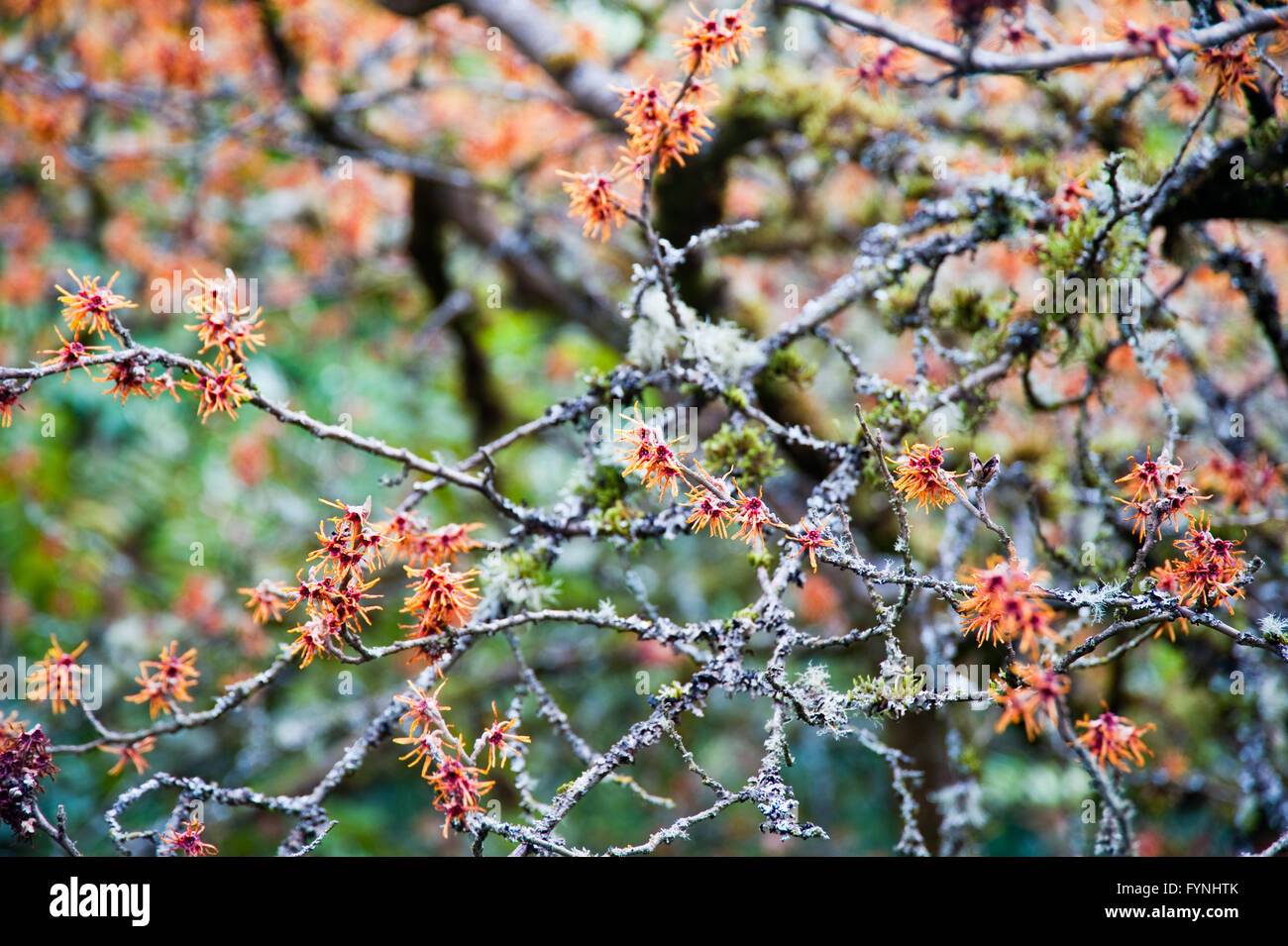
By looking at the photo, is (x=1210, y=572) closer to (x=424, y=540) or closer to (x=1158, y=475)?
(x=1158, y=475)

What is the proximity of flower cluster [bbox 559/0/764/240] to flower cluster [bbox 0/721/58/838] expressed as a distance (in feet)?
3.91

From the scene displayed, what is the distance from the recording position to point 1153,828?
11.7 ft

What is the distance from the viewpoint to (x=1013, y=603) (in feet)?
3.23

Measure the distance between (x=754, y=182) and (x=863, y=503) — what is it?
75.4 inches

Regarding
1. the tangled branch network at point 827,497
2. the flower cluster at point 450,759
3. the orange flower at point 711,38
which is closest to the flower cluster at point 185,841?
the tangled branch network at point 827,497

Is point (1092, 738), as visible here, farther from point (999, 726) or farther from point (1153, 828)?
point (1153, 828)

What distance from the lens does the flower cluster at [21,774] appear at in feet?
4.20

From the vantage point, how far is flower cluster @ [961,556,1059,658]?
38.4 inches

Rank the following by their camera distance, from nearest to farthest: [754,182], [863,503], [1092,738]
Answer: [1092,738], [863,503], [754,182]

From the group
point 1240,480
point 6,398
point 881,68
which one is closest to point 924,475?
point 881,68

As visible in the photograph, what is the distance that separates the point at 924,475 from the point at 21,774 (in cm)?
141

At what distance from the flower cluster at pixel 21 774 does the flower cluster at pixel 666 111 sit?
3.91 ft

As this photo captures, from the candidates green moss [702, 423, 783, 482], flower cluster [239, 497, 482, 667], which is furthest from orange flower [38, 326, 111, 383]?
green moss [702, 423, 783, 482]
